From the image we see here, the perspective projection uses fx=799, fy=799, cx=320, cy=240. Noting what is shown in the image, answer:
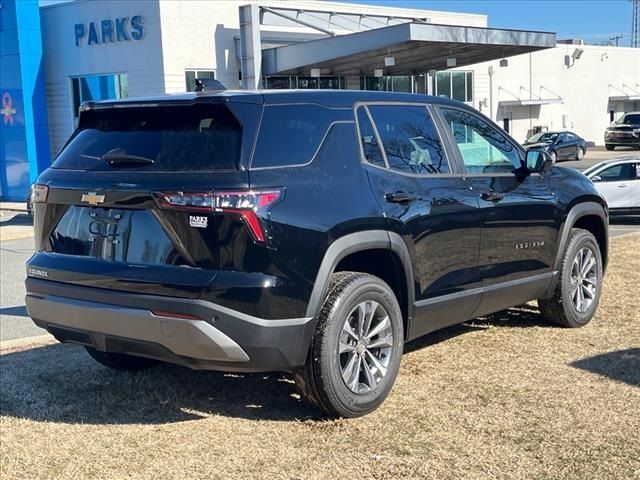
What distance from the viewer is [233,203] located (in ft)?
13.3

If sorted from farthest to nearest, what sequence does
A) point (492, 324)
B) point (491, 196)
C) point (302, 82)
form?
point (302, 82) < point (492, 324) < point (491, 196)

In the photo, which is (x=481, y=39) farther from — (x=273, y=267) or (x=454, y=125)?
(x=273, y=267)

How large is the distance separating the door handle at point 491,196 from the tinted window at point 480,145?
19 cm

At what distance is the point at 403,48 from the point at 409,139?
20245mm

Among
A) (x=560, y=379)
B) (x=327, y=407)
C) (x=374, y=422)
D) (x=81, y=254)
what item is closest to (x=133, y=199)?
(x=81, y=254)

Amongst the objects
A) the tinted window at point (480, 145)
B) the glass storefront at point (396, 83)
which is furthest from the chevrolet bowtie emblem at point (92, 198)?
the glass storefront at point (396, 83)

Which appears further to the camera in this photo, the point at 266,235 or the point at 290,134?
the point at 290,134

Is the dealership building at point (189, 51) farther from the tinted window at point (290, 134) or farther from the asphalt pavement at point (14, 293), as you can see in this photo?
the tinted window at point (290, 134)

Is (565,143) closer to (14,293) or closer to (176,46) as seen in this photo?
(176,46)

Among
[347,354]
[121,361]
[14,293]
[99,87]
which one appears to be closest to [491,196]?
[347,354]

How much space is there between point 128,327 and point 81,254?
58 cm

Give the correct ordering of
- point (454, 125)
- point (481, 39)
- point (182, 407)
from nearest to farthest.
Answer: point (182, 407) → point (454, 125) → point (481, 39)

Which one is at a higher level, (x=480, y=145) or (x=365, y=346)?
(x=480, y=145)

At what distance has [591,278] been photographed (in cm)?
689
